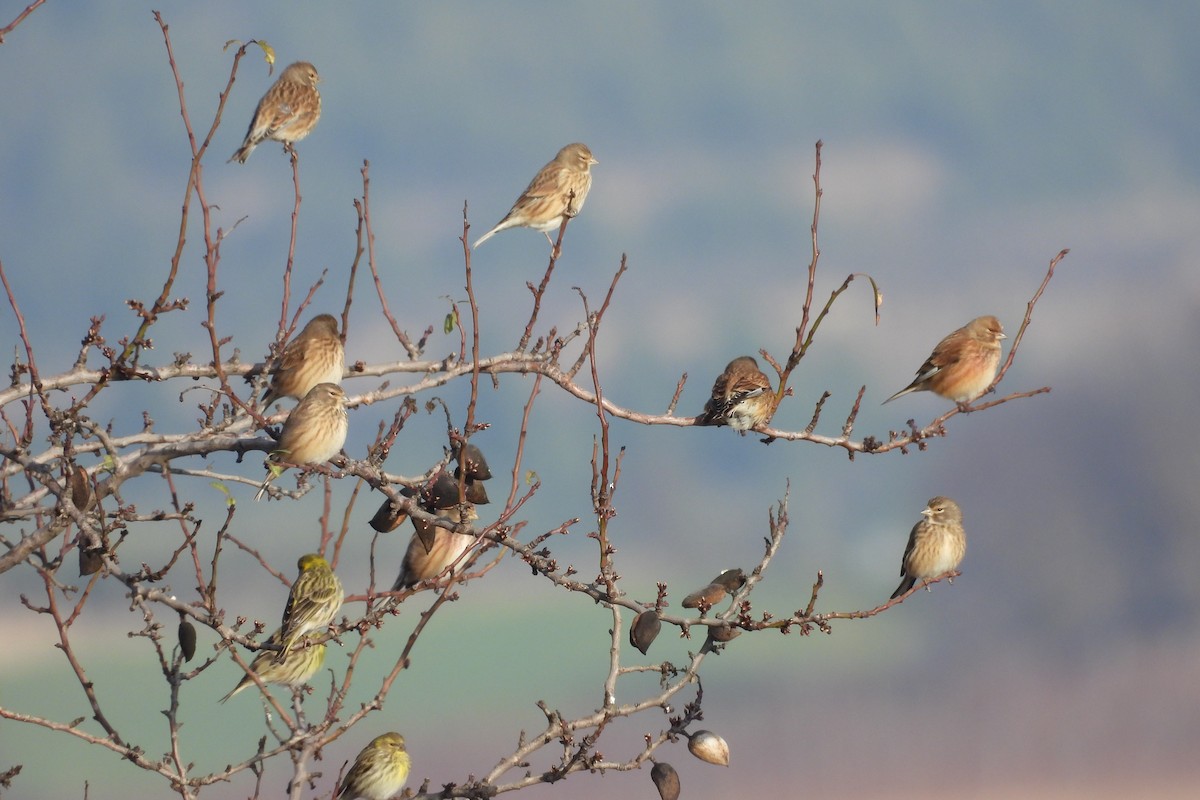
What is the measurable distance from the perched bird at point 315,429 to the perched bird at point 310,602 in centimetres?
73

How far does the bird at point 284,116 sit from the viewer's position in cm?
1186

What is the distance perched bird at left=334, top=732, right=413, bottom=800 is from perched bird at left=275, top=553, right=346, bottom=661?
80.5 inches

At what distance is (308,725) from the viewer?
23.6ft

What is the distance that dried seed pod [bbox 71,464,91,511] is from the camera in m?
6.32

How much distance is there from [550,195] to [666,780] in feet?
23.3

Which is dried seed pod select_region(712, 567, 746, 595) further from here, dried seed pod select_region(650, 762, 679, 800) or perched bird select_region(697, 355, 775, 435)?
perched bird select_region(697, 355, 775, 435)

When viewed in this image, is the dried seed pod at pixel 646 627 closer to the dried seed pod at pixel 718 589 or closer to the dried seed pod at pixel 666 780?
the dried seed pod at pixel 718 589

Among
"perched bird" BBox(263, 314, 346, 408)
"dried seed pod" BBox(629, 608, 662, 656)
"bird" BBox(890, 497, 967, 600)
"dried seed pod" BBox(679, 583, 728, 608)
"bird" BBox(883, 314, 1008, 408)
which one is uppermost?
"bird" BBox(883, 314, 1008, 408)

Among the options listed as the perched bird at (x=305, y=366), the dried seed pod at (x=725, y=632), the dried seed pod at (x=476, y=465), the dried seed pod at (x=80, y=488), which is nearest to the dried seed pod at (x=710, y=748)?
the dried seed pod at (x=725, y=632)

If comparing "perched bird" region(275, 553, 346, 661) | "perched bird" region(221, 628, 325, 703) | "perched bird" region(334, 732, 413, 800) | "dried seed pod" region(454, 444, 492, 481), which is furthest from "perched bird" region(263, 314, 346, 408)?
"perched bird" region(334, 732, 413, 800)

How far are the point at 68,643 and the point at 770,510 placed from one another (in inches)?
179

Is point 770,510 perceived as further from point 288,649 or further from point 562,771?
point 288,649

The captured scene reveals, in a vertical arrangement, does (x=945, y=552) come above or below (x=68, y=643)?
above

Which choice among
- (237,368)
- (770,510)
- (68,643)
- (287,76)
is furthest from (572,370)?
(287,76)
